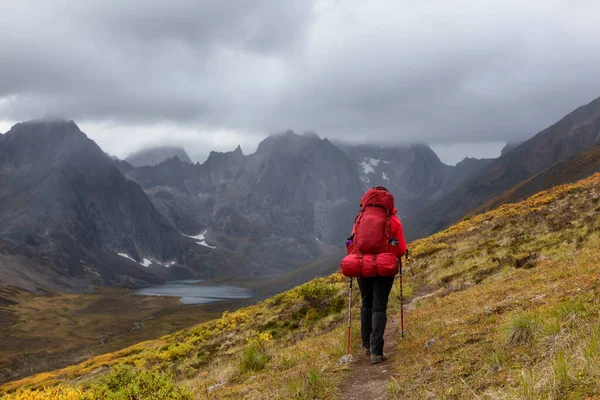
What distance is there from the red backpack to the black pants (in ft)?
1.13

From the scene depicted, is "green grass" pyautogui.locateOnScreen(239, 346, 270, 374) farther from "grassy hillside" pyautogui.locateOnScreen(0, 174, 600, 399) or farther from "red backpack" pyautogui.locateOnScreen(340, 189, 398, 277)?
"red backpack" pyautogui.locateOnScreen(340, 189, 398, 277)

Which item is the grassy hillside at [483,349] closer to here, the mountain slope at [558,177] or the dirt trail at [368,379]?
the dirt trail at [368,379]

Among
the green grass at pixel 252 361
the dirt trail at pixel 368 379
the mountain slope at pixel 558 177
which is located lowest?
the green grass at pixel 252 361

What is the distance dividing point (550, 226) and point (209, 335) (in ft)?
72.5

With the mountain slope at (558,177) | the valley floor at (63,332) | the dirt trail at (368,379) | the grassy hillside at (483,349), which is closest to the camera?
the grassy hillside at (483,349)

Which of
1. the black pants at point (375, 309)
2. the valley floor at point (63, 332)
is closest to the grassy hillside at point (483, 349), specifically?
the black pants at point (375, 309)

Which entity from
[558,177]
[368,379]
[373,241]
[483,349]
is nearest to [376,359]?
[368,379]

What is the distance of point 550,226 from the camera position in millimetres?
19172

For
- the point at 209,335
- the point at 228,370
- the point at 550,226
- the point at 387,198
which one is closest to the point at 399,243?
the point at 387,198

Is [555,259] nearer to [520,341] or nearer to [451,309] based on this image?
[451,309]

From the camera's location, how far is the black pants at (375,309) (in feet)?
27.5

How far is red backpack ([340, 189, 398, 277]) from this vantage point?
27.6 feet

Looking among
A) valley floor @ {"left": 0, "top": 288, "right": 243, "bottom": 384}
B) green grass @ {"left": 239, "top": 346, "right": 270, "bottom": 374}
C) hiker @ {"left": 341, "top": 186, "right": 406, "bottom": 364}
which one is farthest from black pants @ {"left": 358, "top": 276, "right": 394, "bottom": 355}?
valley floor @ {"left": 0, "top": 288, "right": 243, "bottom": 384}

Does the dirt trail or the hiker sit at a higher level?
the hiker
